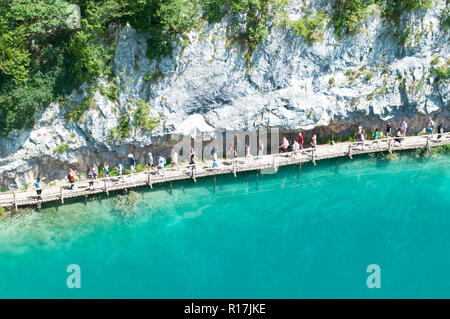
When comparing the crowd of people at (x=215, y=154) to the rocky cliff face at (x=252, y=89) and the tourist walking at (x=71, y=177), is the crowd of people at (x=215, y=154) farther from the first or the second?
the rocky cliff face at (x=252, y=89)

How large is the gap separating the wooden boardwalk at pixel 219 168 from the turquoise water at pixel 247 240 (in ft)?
2.21

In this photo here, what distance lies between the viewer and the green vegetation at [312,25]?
31344 mm

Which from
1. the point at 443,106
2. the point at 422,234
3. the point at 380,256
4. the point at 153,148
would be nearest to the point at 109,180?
the point at 153,148

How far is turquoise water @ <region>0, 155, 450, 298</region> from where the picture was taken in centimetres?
2727

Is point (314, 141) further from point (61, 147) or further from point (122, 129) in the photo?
point (61, 147)

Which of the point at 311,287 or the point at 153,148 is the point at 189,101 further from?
the point at 311,287

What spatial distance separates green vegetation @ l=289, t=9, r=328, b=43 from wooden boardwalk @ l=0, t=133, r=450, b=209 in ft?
23.2

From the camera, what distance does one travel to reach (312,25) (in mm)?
31500

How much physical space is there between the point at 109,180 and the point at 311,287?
13.3m

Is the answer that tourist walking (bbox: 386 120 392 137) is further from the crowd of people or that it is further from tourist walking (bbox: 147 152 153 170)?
tourist walking (bbox: 147 152 153 170)

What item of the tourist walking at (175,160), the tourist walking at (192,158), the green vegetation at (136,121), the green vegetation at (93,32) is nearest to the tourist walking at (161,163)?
the tourist walking at (175,160)
